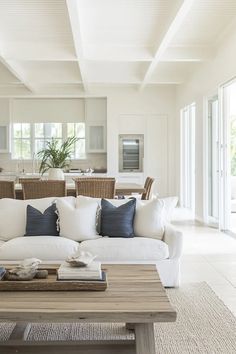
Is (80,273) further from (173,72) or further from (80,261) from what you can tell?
(173,72)

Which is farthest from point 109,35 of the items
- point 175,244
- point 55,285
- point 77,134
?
point 55,285

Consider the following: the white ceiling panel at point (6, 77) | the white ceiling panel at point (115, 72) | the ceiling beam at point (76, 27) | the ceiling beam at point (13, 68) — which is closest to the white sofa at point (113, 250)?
the ceiling beam at point (76, 27)

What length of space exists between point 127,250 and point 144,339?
5.47ft

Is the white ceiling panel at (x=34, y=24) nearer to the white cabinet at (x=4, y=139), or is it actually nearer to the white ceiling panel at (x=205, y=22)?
the white ceiling panel at (x=205, y=22)

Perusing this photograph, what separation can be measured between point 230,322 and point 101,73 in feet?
24.6

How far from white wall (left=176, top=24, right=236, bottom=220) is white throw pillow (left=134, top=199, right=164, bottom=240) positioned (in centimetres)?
324

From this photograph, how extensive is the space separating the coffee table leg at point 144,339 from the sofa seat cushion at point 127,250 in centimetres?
161

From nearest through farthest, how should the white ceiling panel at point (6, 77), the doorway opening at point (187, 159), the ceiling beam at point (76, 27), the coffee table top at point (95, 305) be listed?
the coffee table top at point (95, 305), the ceiling beam at point (76, 27), the white ceiling panel at point (6, 77), the doorway opening at point (187, 159)

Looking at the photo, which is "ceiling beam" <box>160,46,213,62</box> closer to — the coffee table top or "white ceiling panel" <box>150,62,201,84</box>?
"white ceiling panel" <box>150,62,201,84</box>

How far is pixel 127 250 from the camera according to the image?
13.2 feet

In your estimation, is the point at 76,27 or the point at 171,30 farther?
the point at 171,30

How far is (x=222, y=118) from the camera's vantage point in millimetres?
7602

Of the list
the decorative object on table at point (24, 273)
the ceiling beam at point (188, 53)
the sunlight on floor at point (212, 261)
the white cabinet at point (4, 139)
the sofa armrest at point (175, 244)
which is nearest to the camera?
the decorative object on table at point (24, 273)

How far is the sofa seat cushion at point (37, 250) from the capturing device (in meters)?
3.94
